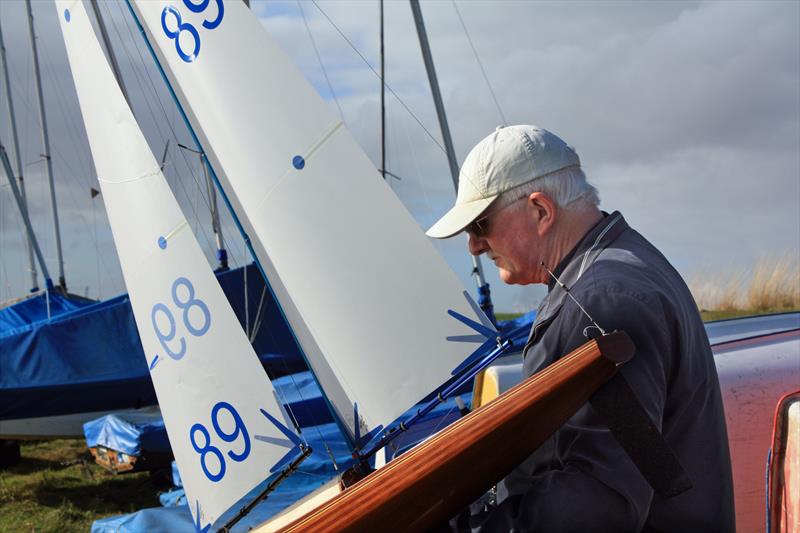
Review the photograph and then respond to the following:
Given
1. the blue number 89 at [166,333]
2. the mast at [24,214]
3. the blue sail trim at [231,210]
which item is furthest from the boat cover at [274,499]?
the mast at [24,214]

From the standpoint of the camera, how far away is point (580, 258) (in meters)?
1.37

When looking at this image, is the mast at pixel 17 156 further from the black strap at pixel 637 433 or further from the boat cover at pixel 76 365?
the black strap at pixel 637 433

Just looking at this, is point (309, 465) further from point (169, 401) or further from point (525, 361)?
point (525, 361)

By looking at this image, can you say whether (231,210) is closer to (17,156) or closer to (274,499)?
(274,499)

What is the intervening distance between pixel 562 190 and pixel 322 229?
1.82 metres

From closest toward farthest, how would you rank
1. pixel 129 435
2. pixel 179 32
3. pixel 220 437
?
pixel 220 437 → pixel 179 32 → pixel 129 435

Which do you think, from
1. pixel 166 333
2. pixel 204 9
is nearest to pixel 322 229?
pixel 166 333

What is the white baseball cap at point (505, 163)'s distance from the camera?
1.46 metres

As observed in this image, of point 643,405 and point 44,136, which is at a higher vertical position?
point 44,136

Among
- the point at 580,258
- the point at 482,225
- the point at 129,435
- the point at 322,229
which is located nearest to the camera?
the point at 580,258

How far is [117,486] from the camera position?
707cm

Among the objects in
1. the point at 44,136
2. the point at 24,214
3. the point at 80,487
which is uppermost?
the point at 44,136

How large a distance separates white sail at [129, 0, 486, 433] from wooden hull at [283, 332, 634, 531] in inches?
76.0

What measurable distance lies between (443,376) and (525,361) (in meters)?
1.81
